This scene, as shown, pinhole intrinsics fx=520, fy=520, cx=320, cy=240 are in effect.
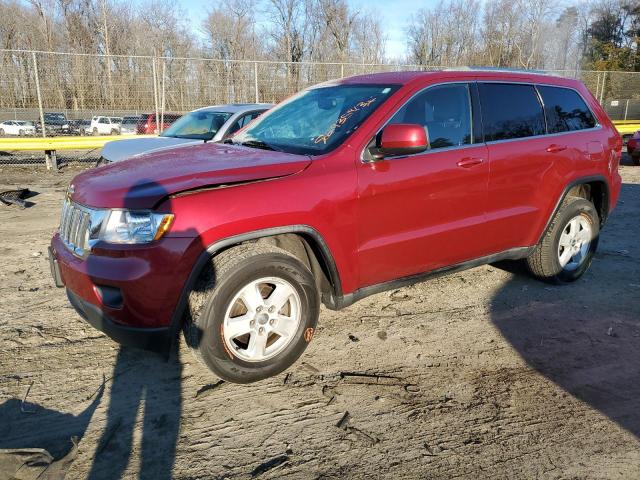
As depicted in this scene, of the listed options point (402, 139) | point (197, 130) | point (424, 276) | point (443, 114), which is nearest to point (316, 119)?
point (402, 139)

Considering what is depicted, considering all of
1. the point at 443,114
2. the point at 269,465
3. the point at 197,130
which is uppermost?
the point at 443,114

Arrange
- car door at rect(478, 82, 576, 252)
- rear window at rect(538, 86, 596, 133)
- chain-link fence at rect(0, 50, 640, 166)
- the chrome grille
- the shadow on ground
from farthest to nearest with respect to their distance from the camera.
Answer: chain-link fence at rect(0, 50, 640, 166), rear window at rect(538, 86, 596, 133), car door at rect(478, 82, 576, 252), the shadow on ground, the chrome grille

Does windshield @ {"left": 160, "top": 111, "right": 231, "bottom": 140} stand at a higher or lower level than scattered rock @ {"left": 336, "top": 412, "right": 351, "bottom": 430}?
higher

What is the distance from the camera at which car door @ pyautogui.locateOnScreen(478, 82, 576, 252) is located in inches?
159

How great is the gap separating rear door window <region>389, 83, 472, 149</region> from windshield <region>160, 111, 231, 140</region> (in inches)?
185

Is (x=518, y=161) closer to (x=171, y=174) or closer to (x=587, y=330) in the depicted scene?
(x=587, y=330)

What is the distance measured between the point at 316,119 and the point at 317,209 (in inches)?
39.4

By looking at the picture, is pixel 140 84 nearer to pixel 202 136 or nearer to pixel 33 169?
pixel 33 169

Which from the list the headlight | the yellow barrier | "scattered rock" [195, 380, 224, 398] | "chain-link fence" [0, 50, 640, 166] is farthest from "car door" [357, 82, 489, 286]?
the yellow barrier

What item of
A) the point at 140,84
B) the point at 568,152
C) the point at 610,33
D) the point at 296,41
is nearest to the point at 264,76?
the point at 140,84

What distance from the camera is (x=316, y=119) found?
152 inches

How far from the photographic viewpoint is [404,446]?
262 centimetres

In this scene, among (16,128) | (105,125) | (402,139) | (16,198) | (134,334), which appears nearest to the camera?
(134,334)

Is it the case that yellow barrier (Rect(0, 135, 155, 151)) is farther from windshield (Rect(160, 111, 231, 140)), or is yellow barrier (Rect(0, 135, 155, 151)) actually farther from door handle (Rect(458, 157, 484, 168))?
door handle (Rect(458, 157, 484, 168))
